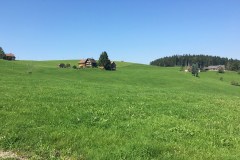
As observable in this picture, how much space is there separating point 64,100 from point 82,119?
17.9 feet

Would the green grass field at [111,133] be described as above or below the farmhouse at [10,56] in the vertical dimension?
below

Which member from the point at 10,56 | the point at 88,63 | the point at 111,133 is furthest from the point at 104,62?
the point at 111,133

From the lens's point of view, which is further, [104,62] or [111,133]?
[104,62]

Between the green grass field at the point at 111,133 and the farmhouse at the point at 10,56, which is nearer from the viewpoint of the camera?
the green grass field at the point at 111,133

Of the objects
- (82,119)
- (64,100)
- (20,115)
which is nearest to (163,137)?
(82,119)

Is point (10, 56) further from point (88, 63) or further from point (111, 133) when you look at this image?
point (111, 133)

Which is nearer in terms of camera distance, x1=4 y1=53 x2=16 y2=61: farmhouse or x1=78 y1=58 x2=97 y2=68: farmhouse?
x1=78 y1=58 x2=97 y2=68: farmhouse

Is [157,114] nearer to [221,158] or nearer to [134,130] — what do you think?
[134,130]

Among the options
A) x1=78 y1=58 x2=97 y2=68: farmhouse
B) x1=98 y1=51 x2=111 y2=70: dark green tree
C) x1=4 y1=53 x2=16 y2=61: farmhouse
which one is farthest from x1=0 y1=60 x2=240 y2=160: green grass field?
x1=4 y1=53 x2=16 y2=61: farmhouse

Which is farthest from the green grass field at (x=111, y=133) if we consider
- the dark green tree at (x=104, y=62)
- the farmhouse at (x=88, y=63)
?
the farmhouse at (x=88, y=63)

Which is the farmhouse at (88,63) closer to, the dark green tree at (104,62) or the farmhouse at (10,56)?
the dark green tree at (104,62)

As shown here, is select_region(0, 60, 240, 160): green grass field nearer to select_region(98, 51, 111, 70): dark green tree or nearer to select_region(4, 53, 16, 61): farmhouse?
select_region(98, 51, 111, 70): dark green tree

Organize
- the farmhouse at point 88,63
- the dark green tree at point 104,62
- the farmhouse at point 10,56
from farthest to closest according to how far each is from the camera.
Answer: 1. the farmhouse at point 10,56
2. the farmhouse at point 88,63
3. the dark green tree at point 104,62

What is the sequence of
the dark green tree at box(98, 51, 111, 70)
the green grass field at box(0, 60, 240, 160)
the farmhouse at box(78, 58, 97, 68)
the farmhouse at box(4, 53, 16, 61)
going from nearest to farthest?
the green grass field at box(0, 60, 240, 160) < the dark green tree at box(98, 51, 111, 70) < the farmhouse at box(78, 58, 97, 68) < the farmhouse at box(4, 53, 16, 61)
